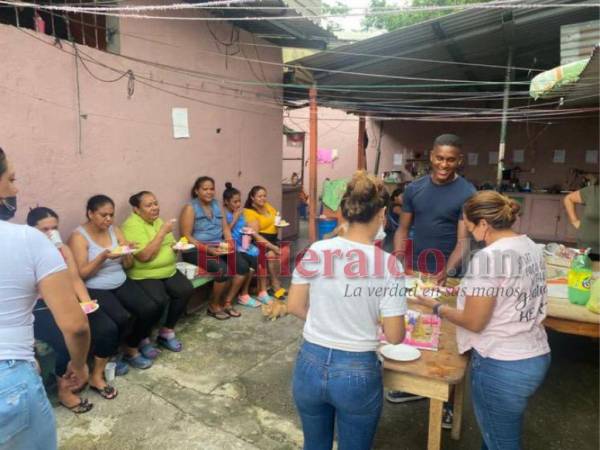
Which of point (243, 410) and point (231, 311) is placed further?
point (231, 311)

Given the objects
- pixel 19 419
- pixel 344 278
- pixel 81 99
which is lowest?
pixel 19 419

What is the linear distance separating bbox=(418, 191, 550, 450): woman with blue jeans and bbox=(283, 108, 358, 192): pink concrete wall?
9.87 m

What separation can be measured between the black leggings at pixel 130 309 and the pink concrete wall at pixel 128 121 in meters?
0.70

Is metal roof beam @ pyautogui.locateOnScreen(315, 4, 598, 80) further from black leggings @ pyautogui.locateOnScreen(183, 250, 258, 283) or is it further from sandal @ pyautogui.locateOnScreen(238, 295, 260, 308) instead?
sandal @ pyautogui.locateOnScreen(238, 295, 260, 308)

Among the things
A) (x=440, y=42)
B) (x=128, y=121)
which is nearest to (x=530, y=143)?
(x=440, y=42)

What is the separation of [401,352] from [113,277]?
7.62 ft

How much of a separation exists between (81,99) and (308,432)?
123 inches

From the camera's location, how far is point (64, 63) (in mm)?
3371

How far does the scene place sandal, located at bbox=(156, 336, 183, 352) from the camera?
372 centimetres

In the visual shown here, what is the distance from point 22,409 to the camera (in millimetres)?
1317

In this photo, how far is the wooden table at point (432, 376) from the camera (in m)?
1.91

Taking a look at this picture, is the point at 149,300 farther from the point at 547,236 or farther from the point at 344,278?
the point at 547,236

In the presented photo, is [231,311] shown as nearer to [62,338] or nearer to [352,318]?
[62,338]

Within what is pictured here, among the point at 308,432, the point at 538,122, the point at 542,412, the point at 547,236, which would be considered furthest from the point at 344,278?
the point at 538,122
